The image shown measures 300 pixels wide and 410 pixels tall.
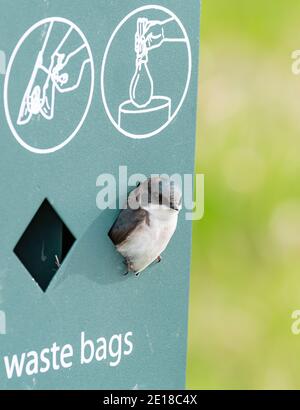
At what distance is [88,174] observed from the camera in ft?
11.5

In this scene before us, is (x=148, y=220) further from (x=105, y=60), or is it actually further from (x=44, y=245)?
(x=105, y=60)

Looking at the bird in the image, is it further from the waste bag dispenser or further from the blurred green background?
the blurred green background

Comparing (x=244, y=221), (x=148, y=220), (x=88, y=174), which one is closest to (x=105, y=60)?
(x=88, y=174)

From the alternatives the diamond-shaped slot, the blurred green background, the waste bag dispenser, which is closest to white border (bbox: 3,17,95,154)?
the waste bag dispenser

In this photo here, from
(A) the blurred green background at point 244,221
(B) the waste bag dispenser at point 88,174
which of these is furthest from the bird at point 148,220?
(A) the blurred green background at point 244,221

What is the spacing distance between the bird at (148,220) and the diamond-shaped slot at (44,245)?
0.43ft

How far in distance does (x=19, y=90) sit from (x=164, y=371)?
984 mm

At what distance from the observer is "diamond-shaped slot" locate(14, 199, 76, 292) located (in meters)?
3.63

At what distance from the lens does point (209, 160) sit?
19.4 ft

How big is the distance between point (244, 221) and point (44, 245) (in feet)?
7.77

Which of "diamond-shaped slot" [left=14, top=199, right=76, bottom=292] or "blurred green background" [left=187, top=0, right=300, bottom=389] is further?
"blurred green background" [left=187, top=0, right=300, bottom=389]

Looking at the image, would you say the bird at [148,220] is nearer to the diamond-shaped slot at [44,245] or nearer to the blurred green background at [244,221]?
the diamond-shaped slot at [44,245]

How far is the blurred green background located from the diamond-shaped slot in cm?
211
